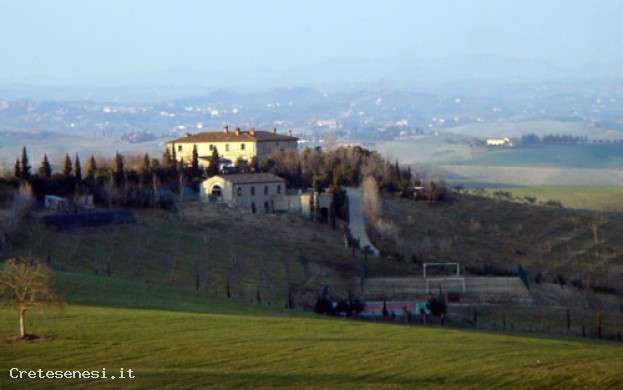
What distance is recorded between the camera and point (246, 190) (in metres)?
56.0

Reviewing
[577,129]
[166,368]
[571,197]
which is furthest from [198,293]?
[577,129]

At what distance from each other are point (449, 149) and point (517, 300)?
4167 inches

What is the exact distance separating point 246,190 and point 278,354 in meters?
36.3

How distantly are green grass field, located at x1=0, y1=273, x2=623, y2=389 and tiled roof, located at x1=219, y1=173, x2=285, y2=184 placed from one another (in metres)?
29.8

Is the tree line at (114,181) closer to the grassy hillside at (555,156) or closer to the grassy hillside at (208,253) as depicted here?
the grassy hillside at (208,253)

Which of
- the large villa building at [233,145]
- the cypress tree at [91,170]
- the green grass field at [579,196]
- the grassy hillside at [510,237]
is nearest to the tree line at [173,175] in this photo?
the cypress tree at [91,170]

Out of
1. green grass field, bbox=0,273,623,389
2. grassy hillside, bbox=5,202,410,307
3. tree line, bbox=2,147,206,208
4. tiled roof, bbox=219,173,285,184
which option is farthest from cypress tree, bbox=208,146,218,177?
green grass field, bbox=0,273,623,389

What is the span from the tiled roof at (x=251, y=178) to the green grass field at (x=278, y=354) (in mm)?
29773

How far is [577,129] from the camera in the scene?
18312 cm

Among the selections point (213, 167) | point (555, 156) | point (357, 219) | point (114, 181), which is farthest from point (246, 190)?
point (555, 156)

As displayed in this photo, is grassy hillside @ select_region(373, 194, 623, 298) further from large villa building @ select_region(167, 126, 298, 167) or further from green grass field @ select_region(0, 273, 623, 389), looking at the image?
green grass field @ select_region(0, 273, 623, 389)

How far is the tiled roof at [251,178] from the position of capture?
56094 mm

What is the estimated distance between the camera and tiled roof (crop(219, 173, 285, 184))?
56094 mm

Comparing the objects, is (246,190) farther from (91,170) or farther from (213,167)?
(91,170)
